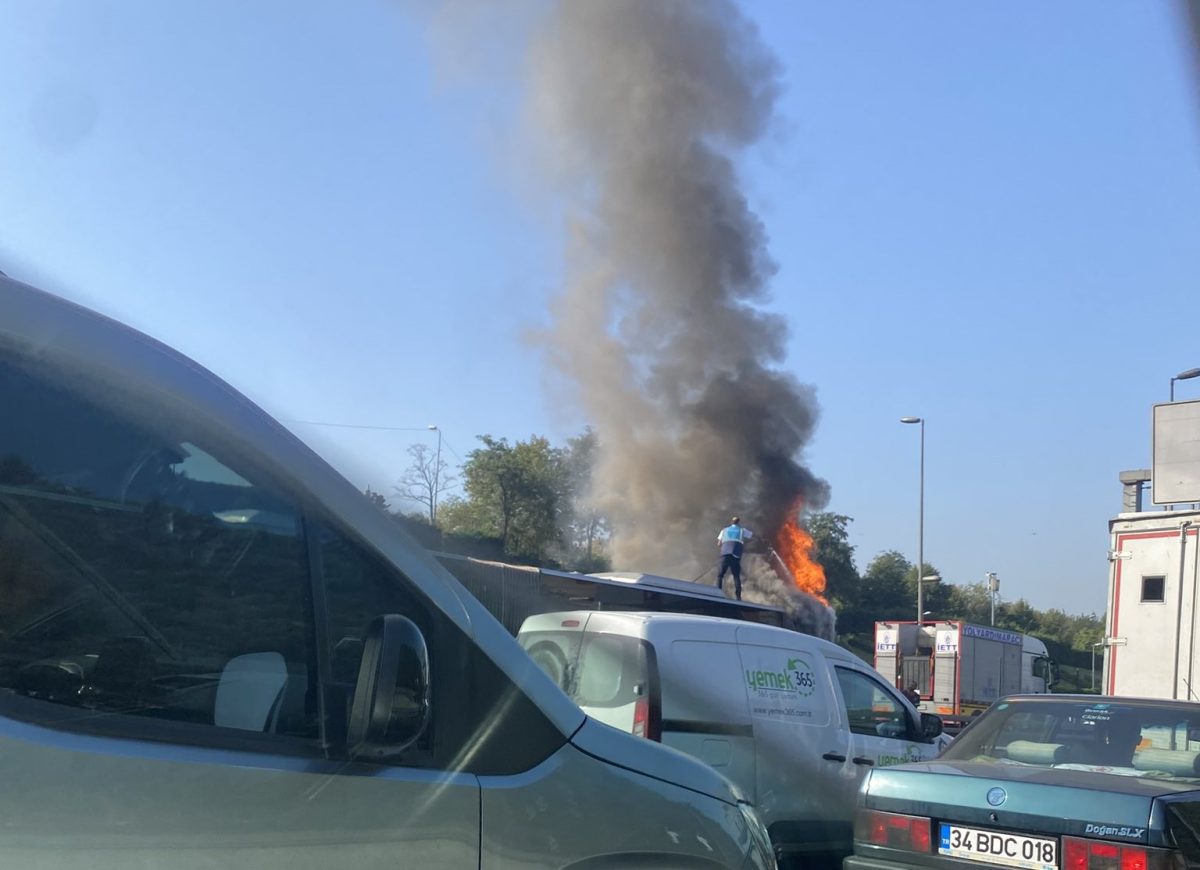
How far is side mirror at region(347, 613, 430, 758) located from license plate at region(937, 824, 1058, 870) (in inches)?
141

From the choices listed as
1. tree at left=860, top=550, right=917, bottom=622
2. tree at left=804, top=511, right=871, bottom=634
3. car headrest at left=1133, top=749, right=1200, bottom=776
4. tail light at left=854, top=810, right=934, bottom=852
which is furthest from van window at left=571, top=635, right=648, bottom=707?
tree at left=860, top=550, right=917, bottom=622

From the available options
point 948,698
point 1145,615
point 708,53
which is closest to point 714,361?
A: point 708,53

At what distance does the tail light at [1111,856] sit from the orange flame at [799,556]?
2655 centimetres

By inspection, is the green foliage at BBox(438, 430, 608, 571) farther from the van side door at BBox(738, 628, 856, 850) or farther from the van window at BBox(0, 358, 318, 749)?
the van window at BBox(0, 358, 318, 749)

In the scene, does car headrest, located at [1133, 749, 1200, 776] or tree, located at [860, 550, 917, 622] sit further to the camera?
tree, located at [860, 550, 917, 622]

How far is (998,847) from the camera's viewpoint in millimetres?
4793

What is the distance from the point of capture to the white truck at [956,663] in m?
23.0

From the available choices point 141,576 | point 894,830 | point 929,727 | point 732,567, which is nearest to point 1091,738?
point 894,830

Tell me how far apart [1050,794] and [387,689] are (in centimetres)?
373

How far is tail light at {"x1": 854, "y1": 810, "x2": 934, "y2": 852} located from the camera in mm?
5070

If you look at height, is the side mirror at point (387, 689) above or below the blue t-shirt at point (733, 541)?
below

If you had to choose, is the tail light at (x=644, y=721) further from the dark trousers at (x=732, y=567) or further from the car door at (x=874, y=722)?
the dark trousers at (x=732, y=567)

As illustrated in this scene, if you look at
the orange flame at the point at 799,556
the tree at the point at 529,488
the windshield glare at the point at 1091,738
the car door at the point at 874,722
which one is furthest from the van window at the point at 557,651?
the orange flame at the point at 799,556

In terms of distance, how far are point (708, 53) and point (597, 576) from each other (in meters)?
25.9
